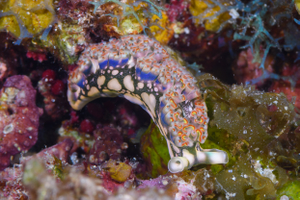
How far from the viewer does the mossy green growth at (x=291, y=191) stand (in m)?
2.12

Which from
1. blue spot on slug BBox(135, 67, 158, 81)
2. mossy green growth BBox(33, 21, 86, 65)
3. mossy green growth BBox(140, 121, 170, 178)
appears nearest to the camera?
blue spot on slug BBox(135, 67, 158, 81)

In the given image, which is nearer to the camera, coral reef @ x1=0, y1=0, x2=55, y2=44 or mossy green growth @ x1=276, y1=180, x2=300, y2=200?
mossy green growth @ x1=276, y1=180, x2=300, y2=200

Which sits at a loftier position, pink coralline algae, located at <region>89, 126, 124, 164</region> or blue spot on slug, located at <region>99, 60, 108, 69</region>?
blue spot on slug, located at <region>99, 60, 108, 69</region>

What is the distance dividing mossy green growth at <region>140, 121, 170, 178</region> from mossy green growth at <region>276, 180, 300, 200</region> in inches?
49.0

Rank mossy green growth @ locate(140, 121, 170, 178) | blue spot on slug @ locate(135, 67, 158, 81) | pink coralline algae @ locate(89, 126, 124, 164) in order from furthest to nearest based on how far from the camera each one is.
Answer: pink coralline algae @ locate(89, 126, 124, 164) < mossy green growth @ locate(140, 121, 170, 178) < blue spot on slug @ locate(135, 67, 158, 81)

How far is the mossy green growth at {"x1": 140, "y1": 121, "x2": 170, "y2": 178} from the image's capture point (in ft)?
8.25

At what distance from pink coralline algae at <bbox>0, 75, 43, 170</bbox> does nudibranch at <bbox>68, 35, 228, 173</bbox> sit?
79cm

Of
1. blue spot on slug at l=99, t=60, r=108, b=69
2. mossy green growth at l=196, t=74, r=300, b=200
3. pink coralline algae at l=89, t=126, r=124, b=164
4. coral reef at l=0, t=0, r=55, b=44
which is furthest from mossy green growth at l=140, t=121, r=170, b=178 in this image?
coral reef at l=0, t=0, r=55, b=44

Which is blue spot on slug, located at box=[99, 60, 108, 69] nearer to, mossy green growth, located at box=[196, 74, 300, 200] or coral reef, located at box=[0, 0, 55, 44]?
coral reef, located at box=[0, 0, 55, 44]

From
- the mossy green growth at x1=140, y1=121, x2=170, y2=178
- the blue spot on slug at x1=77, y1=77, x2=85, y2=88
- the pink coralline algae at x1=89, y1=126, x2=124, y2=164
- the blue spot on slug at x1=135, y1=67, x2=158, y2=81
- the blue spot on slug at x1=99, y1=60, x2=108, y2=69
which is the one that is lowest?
the pink coralline algae at x1=89, y1=126, x2=124, y2=164

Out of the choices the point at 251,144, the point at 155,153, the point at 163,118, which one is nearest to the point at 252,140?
the point at 251,144


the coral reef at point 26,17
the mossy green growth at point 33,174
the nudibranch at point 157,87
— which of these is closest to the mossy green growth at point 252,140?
the nudibranch at point 157,87

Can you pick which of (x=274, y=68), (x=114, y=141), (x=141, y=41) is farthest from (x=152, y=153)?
(x=274, y=68)

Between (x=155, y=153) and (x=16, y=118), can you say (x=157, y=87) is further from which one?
(x=16, y=118)
